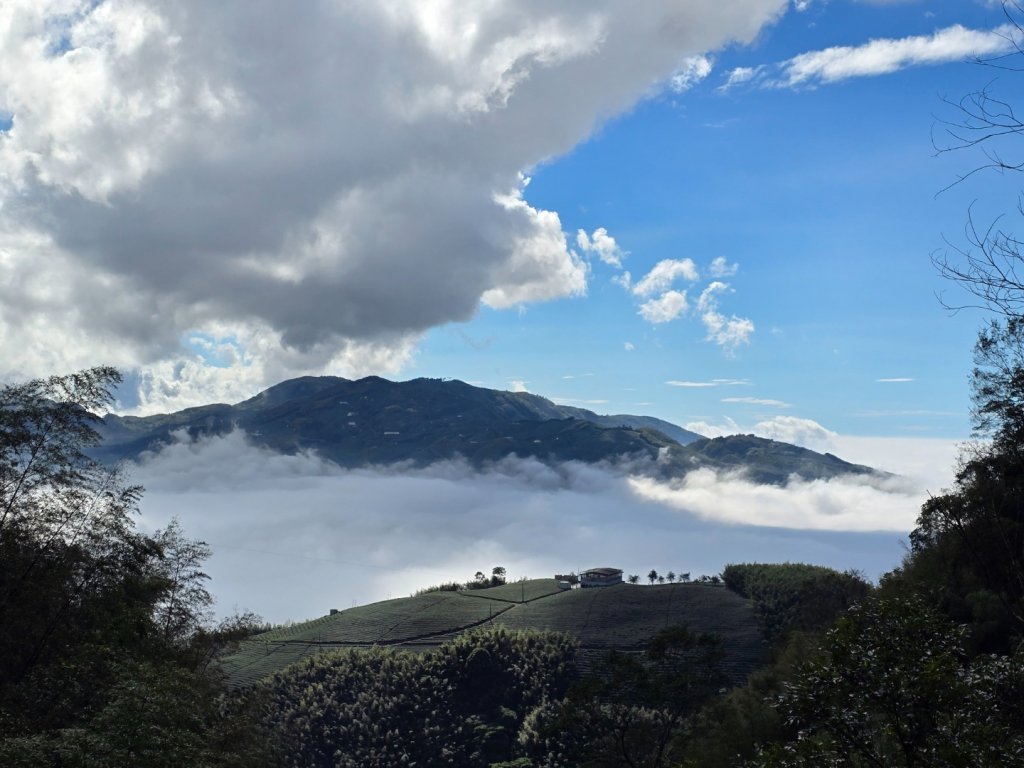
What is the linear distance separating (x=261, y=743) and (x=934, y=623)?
A: 31.1 meters

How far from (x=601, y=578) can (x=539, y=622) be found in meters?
25.9

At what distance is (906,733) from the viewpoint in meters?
12.4

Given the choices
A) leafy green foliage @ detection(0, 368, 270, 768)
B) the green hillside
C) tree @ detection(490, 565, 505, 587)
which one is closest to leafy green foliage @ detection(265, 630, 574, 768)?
the green hillside

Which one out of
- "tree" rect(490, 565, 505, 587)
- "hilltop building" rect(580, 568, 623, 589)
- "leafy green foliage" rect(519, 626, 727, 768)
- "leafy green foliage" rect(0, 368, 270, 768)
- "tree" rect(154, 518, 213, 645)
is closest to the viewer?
"leafy green foliage" rect(0, 368, 270, 768)

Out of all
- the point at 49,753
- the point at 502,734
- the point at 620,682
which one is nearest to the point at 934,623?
the point at 49,753

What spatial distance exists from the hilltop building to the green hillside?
17.6 feet

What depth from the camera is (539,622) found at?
87.1 meters

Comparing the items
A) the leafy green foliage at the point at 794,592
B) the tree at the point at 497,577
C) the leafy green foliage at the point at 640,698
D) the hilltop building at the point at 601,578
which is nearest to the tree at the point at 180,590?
the leafy green foliage at the point at 640,698

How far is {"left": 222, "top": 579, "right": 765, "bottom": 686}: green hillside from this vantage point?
Answer: 7800cm

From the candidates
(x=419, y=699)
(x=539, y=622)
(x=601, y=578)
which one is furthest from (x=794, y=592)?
(x=419, y=699)

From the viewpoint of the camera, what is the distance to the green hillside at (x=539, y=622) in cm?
7800

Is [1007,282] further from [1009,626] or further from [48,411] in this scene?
[1009,626]

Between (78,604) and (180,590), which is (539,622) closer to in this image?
(180,590)

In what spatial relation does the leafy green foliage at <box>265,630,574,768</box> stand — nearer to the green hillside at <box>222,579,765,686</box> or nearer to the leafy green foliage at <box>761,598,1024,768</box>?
the green hillside at <box>222,579,765,686</box>
